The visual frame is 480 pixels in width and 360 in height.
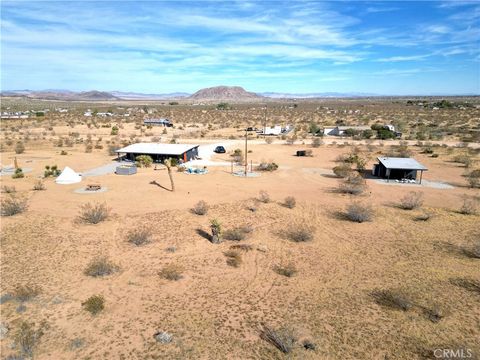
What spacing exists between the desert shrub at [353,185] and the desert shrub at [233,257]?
44.4 feet

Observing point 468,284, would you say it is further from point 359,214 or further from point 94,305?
point 94,305

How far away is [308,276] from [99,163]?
1200 inches

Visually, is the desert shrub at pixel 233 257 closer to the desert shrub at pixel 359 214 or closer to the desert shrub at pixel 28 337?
the desert shrub at pixel 28 337

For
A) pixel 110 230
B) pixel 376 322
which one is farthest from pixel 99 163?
pixel 376 322

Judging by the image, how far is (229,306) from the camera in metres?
13.1

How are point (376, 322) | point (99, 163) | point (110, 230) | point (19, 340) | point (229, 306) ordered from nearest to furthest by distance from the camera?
point (19, 340) < point (376, 322) < point (229, 306) < point (110, 230) < point (99, 163)

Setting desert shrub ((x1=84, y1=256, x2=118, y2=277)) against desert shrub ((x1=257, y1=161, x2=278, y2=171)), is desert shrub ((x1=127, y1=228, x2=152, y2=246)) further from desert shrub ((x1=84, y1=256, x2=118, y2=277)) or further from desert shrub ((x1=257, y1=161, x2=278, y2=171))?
desert shrub ((x1=257, y1=161, x2=278, y2=171))

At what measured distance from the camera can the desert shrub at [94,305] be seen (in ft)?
41.5

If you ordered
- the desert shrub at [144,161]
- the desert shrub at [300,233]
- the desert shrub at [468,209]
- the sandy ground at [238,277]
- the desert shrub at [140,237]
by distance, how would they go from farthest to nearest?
1. the desert shrub at [144,161]
2. the desert shrub at [468,209]
3. the desert shrub at [300,233]
4. the desert shrub at [140,237]
5. the sandy ground at [238,277]

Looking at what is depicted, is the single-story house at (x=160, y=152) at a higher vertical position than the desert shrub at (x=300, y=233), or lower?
higher

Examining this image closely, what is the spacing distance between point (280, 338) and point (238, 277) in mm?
4470

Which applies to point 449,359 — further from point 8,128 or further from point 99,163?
point 8,128

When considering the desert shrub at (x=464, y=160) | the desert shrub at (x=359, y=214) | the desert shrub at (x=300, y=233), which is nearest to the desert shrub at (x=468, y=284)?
the desert shrub at (x=300, y=233)

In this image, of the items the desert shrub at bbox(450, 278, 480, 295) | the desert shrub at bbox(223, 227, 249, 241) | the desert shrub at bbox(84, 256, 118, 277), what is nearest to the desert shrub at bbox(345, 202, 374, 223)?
the desert shrub at bbox(223, 227, 249, 241)
